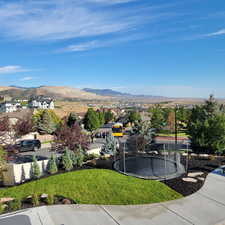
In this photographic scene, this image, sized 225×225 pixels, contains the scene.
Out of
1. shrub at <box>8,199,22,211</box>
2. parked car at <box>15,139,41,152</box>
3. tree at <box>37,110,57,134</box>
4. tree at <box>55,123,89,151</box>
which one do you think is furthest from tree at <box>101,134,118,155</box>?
tree at <box>37,110,57,134</box>

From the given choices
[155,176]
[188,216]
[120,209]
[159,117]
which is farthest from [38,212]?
[159,117]

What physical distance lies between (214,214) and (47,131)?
98.3 ft

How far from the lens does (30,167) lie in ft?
41.6

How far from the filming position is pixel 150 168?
40.3ft

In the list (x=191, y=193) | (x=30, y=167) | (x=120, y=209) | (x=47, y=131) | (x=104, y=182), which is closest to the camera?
(x=120, y=209)

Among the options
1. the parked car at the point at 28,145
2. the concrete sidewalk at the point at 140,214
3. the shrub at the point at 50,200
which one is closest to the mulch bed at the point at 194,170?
the concrete sidewalk at the point at 140,214

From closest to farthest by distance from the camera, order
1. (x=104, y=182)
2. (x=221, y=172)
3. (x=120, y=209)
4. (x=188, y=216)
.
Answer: (x=188, y=216), (x=120, y=209), (x=104, y=182), (x=221, y=172)

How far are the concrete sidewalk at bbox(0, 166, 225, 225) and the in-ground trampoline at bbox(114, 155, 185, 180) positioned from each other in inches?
105

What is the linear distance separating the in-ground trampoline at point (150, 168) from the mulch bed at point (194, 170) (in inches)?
23.0

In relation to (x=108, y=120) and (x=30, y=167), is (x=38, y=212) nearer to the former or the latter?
(x=30, y=167)

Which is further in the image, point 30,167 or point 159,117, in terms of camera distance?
point 159,117

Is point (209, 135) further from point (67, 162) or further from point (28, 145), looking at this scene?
point (28, 145)

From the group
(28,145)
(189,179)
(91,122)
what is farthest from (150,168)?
(91,122)

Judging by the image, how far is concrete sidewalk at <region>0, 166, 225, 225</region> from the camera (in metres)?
6.86
